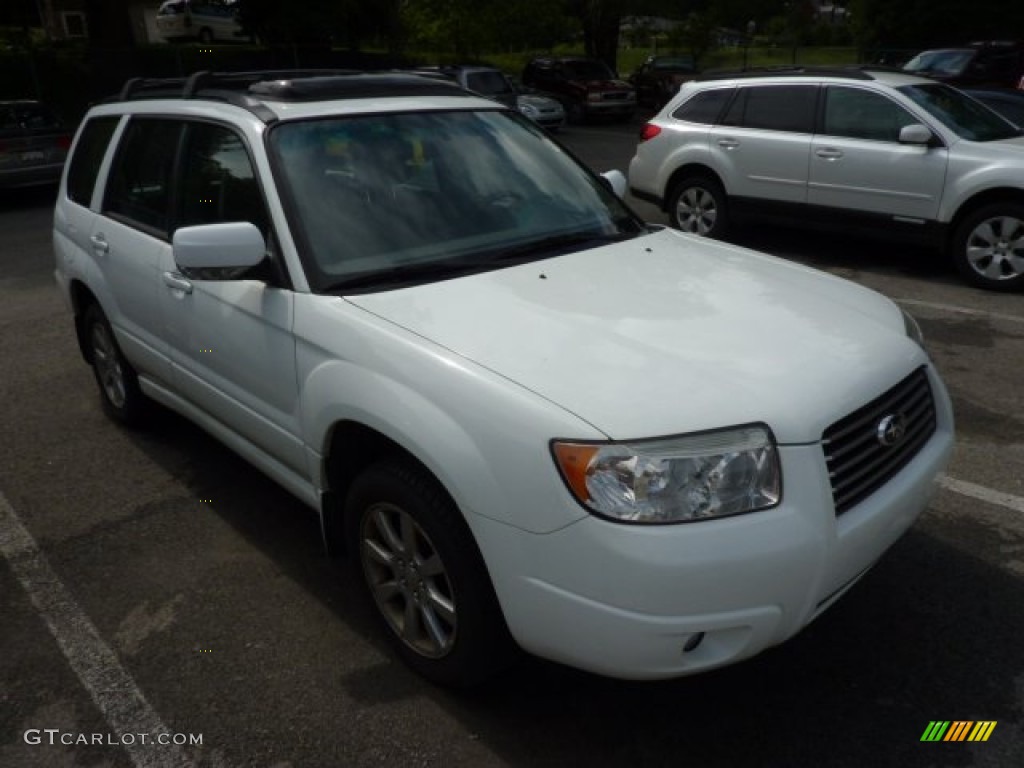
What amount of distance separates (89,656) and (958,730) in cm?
286

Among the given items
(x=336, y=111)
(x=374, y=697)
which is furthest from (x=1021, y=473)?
(x=336, y=111)

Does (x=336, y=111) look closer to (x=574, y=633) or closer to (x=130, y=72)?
(x=574, y=633)

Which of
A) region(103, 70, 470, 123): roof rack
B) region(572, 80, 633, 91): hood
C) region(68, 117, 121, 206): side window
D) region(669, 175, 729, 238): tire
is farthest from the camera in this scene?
region(572, 80, 633, 91): hood

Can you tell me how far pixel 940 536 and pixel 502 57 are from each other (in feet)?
121

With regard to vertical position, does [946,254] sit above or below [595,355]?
below

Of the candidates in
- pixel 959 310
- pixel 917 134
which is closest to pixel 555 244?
pixel 959 310

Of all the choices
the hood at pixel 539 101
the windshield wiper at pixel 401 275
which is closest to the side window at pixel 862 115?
the windshield wiper at pixel 401 275

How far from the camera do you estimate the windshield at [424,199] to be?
3.12m

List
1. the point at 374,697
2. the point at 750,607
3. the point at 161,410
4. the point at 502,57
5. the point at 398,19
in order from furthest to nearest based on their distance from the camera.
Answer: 1. the point at 502,57
2. the point at 398,19
3. the point at 161,410
4. the point at 374,697
5. the point at 750,607

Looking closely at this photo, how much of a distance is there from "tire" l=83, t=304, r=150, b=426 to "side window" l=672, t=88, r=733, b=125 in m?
6.34

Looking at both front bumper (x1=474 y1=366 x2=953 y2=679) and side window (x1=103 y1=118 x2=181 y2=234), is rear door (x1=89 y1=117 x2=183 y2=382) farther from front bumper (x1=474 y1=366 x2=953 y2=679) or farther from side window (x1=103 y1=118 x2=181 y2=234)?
front bumper (x1=474 y1=366 x2=953 y2=679)

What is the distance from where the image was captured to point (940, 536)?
368 cm

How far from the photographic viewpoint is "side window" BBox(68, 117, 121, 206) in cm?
466

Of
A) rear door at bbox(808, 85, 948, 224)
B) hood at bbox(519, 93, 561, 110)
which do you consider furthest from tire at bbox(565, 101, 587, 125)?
rear door at bbox(808, 85, 948, 224)
